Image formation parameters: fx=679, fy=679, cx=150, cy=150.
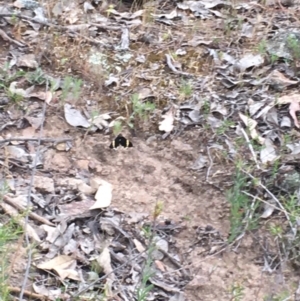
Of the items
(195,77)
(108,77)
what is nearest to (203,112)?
(195,77)

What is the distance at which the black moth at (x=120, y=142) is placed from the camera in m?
3.64

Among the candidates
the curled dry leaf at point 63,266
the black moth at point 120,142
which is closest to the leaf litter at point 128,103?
the curled dry leaf at point 63,266

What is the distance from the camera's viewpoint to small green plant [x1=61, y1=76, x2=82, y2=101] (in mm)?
3730

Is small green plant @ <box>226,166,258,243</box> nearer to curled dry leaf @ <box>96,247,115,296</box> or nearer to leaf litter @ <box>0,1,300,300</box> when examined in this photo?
leaf litter @ <box>0,1,300,300</box>

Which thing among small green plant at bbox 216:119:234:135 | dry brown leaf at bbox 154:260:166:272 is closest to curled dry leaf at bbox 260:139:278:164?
small green plant at bbox 216:119:234:135

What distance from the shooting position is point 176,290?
2939 mm

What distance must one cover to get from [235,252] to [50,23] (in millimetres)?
A: 1958

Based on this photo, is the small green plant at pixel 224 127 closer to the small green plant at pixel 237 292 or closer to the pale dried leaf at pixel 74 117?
the pale dried leaf at pixel 74 117

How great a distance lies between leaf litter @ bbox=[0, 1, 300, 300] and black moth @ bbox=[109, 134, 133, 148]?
0.12 metres

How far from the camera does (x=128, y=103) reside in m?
3.82

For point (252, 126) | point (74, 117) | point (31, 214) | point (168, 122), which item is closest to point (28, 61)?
point (74, 117)

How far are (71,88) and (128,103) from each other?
329 mm

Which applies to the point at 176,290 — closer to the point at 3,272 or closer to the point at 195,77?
the point at 3,272

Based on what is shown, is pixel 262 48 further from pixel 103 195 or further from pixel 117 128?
pixel 103 195
